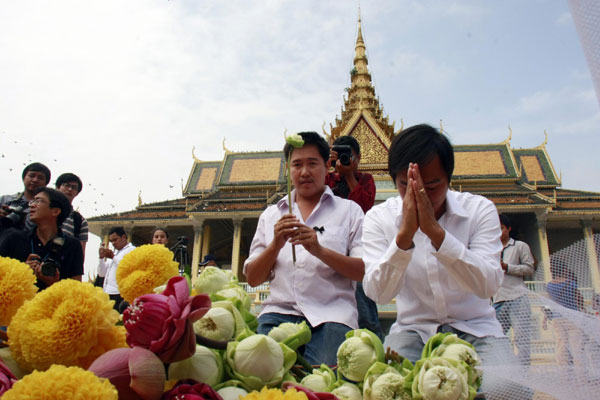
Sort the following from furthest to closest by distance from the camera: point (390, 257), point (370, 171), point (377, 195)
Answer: point (370, 171) < point (377, 195) < point (390, 257)

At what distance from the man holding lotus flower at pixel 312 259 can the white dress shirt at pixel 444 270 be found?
0.77 ft

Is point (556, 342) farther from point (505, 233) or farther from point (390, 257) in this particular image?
point (505, 233)

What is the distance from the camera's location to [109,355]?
0.60 metres

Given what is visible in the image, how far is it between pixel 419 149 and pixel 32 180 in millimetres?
3468

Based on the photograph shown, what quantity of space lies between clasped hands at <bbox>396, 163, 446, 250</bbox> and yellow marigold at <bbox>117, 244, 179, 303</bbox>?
0.77 m

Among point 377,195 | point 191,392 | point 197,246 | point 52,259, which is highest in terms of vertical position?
point 377,195

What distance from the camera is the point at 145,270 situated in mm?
862

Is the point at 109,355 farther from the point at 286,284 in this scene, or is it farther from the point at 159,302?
the point at 286,284

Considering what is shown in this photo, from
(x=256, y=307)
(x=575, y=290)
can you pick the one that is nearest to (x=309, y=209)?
(x=575, y=290)

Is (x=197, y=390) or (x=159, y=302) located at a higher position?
(x=159, y=302)

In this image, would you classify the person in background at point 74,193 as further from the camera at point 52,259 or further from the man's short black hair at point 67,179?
the camera at point 52,259

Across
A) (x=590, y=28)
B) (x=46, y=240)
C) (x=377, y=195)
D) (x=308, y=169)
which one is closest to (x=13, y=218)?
(x=46, y=240)

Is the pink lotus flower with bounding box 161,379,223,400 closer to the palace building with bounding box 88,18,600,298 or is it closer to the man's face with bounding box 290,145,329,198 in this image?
the man's face with bounding box 290,145,329,198

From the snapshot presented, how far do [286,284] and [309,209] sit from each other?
1.41 ft
